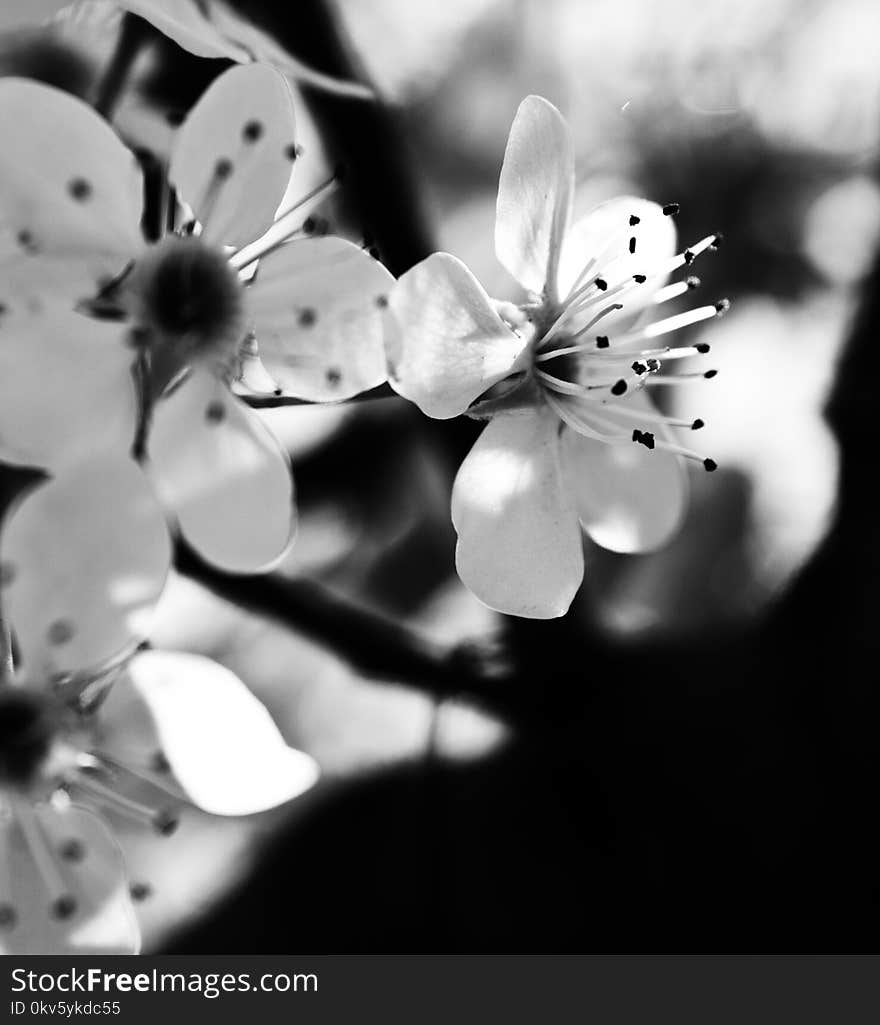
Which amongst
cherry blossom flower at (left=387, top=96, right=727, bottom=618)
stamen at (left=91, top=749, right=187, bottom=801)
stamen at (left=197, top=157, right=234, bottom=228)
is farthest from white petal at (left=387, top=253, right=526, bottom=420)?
stamen at (left=91, top=749, right=187, bottom=801)

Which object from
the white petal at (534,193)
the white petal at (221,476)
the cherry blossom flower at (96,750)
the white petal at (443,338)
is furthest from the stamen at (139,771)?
the white petal at (534,193)

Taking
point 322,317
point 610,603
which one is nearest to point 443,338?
point 322,317

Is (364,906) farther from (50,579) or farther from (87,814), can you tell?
(50,579)

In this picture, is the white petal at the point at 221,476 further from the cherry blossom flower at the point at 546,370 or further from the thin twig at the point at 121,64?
the thin twig at the point at 121,64

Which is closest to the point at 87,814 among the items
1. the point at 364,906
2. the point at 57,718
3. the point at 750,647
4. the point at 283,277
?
the point at 57,718

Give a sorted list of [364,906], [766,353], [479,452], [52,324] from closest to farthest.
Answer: [52,324]
[479,452]
[364,906]
[766,353]

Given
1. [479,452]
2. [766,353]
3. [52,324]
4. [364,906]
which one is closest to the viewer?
[52,324]
